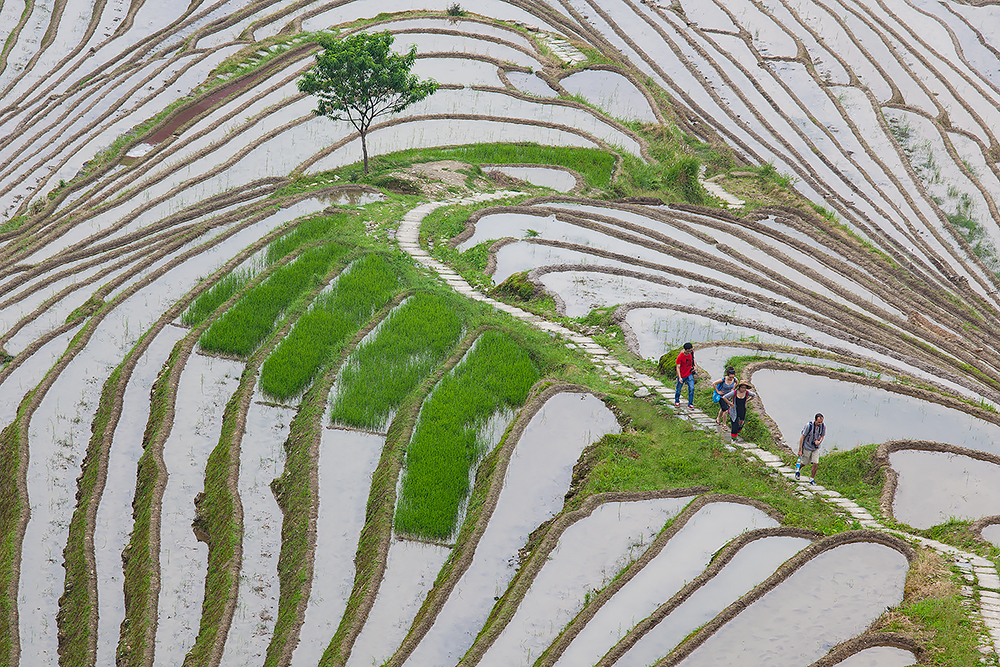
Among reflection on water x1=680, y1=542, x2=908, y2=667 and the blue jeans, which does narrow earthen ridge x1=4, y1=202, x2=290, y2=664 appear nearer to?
reflection on water x1=680, y1=542, x2=908, y2=667

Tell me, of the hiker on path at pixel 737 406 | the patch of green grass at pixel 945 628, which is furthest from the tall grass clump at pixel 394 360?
the patch of green grass at pixel 945 628

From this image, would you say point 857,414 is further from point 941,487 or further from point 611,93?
point 611,93

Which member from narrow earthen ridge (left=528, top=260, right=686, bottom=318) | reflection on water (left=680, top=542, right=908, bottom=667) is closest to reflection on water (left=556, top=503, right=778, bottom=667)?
reflection on water (left=680, top=542, right=908, bottom=667)

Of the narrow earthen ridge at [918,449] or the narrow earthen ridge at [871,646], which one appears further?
the narrow earthen ridge at [918,449]

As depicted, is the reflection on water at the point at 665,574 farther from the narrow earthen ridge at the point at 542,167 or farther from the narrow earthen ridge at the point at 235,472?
the narrow earthen ridge at the point at 542,167

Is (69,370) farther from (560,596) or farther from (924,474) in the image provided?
(924,474)
